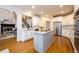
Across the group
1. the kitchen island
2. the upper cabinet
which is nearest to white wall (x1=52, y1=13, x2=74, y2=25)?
the kitchen island

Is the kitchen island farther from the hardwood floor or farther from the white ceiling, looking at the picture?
the white ceiling

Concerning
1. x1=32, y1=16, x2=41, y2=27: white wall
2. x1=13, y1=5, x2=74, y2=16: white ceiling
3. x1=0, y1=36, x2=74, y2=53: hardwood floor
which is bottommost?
x1=0, y1=36, x2=74, y2=53: hardwood floor

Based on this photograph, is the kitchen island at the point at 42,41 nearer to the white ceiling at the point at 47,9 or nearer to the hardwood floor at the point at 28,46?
the hardwood floor at the point at 28,46

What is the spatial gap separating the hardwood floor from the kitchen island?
0.09 metres

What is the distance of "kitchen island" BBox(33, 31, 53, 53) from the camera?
6.03 feet

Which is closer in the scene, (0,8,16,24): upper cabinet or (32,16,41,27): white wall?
(0,8,16,24): upper cabinet

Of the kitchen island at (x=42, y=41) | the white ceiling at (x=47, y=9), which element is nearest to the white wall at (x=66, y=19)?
the white ceiling at (x=47, y=9)

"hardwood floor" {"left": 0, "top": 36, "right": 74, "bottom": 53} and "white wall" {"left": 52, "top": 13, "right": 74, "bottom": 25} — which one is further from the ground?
"white wall" {"left": 52, "top": 13, "right": 74, "bottom": 25}

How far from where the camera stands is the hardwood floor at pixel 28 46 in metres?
1.69

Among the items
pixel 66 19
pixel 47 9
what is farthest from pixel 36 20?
pixel 66 19

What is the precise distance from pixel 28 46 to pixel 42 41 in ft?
1.01
